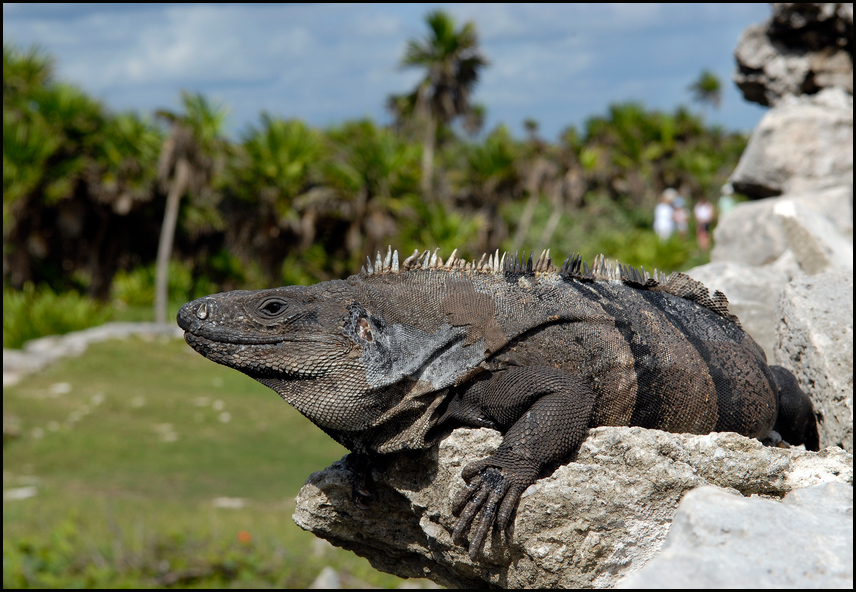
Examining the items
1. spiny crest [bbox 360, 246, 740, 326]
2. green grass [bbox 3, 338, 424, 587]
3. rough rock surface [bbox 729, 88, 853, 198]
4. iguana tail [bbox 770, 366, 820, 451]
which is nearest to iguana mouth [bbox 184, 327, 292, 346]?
spiny crest [bbox 360, 246, 740, 326]

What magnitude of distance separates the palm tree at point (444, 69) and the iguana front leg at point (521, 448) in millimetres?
23295

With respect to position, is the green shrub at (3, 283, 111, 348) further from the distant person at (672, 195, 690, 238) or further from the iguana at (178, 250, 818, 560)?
the iguana at (178, 250, 818, 560)

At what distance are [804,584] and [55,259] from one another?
1011 inches

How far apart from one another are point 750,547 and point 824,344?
82.1 inches

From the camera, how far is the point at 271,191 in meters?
22.5

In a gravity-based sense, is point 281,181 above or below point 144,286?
above

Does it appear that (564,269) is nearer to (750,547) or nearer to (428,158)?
(750,547)

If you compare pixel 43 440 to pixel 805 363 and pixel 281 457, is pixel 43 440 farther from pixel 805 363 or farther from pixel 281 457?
pixel 805 363

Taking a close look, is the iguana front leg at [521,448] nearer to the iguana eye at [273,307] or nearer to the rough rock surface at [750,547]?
the rough rock surface at [750,547]

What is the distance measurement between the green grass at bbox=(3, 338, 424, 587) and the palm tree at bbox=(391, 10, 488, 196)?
1336cm

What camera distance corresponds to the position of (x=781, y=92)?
10789 mm

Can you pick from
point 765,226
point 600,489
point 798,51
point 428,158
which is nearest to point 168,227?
point 428,158

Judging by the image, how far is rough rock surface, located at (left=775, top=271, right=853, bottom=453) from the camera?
12.8 ft

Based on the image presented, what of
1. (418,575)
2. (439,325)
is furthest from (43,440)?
(439,325)
